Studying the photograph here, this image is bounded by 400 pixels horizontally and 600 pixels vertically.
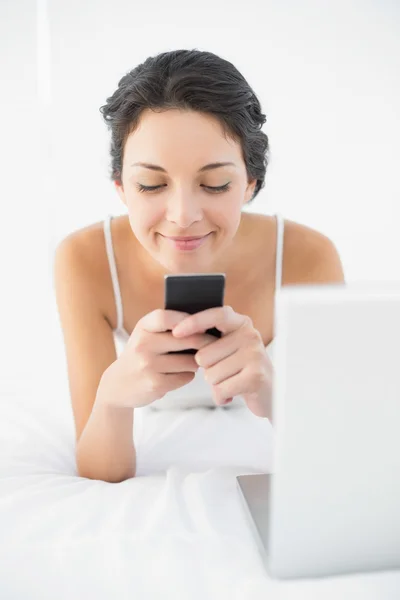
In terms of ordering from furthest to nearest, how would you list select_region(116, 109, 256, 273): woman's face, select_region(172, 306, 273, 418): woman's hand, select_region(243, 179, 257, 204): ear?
select_region(243, 179, 257, 204): ear → select_region(116, 109, 256, 273): woman's face → select_region(172, 306, 273, 418): woman's hand

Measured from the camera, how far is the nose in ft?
A: 3.21

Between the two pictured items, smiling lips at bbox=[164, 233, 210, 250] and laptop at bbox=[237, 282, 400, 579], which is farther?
smiling lips at bbox=[164, 233, 210, 250]

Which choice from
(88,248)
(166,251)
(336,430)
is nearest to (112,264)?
(88,248)

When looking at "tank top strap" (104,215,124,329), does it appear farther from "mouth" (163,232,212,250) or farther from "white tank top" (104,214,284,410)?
"mouth" (163,232,212,250)

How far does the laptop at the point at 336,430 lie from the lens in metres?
0.41

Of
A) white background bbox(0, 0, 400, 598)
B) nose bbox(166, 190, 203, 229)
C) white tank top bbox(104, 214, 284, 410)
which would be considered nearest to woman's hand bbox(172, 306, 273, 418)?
nose bbox(166, 190, 203, 229)

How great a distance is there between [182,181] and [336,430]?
0.62 m

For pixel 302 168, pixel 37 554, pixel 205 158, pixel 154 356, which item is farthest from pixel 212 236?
pixel 302 168

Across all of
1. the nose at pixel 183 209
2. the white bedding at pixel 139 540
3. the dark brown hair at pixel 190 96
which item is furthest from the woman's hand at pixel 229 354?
the dark brown hair at pixel 190 96

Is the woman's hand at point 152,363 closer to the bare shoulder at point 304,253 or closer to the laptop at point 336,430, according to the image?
the laptop at point 336,430

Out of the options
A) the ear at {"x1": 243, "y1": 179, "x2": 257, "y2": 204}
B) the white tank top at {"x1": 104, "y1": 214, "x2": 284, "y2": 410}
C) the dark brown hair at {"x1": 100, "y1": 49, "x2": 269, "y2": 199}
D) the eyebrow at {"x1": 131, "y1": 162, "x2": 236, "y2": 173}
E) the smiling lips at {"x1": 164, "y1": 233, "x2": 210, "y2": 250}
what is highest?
the dark brown hair at {"x1": 100, "y1": 49, "x2": 269, "y2": 199}

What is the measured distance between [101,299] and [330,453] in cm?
99

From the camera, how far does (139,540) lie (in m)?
0.66

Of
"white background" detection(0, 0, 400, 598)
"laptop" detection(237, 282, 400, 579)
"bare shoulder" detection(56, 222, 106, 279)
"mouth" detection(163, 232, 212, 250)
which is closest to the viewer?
"laptop" detection(237, 282, 400, 579)
